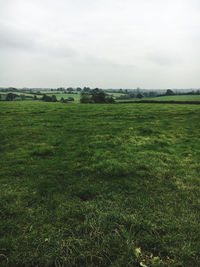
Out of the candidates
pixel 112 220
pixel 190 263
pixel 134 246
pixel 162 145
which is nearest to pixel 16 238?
pixel 112 220

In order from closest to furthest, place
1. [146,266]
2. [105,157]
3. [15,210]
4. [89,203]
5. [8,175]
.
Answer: [146,266], [15,210], [89,203], [8,175], [105,157]

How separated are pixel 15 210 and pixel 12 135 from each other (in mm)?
9225

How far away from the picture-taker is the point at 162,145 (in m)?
9.77

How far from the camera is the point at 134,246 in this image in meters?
3.18

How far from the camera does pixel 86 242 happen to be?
3.19m

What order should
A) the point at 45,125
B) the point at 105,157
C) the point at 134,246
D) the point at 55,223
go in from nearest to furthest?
the point at 134,246
the point at 55,223
the point at 105,157
the point at 45,125

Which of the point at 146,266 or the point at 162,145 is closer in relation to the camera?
the point at 146,266

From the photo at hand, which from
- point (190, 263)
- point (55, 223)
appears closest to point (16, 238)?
point (55, 223)

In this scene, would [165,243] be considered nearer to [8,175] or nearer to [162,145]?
[8,175]

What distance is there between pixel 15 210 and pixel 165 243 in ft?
12.3

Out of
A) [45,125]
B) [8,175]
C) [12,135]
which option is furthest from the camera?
[45,125]

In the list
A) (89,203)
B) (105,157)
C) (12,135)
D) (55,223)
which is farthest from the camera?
(12,135)

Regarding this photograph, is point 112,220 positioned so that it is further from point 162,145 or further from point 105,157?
point 162,145

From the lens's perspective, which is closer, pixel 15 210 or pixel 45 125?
pixel 15 210
